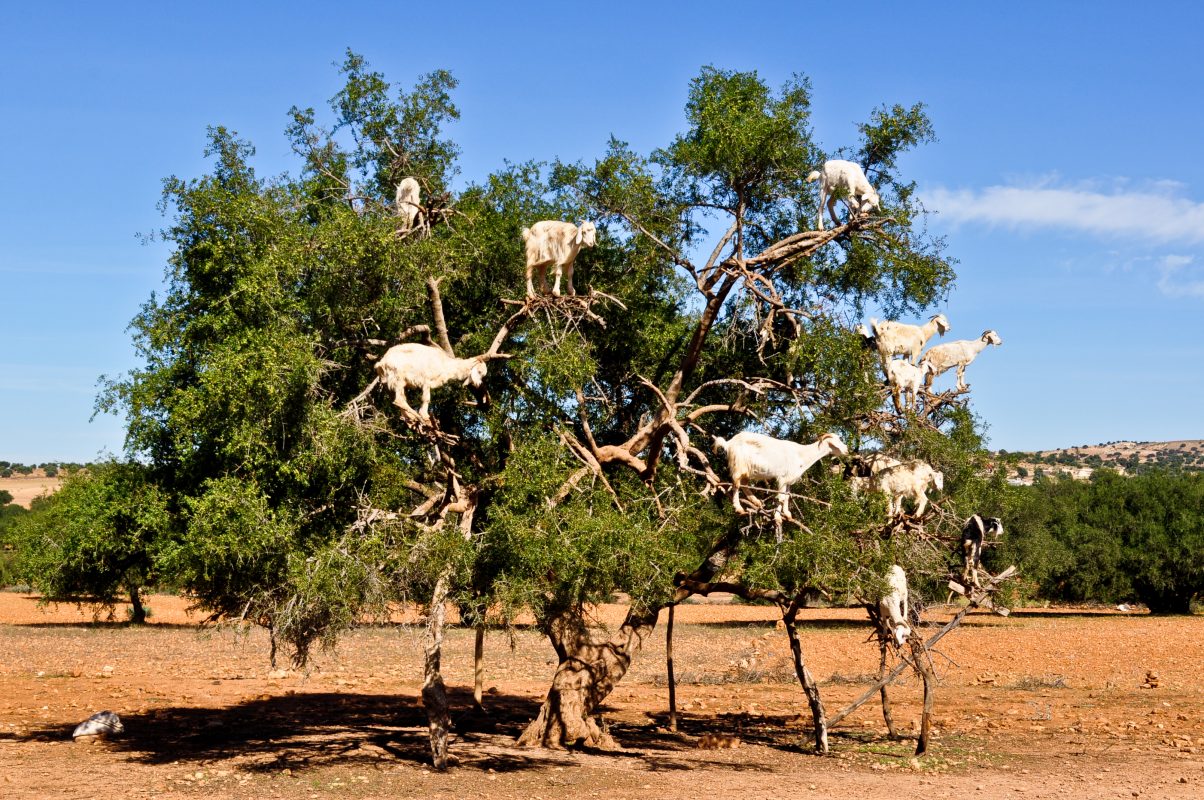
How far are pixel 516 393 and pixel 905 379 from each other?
5.04 m

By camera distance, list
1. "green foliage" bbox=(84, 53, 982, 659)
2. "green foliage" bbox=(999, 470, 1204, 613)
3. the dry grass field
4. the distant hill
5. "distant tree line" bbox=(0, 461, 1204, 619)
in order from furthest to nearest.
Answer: the distant hill
the dry grass field
"green foliage" bbox=(999, 470, 1204, 613)
"distant tree line" bbox=(0, 461, 1204, 619)
"green foliage" bbox=(84, 53, 982, 659)

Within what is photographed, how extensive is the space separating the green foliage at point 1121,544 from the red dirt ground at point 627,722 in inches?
411

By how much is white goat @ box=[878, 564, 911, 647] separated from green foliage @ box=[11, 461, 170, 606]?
9.33 m

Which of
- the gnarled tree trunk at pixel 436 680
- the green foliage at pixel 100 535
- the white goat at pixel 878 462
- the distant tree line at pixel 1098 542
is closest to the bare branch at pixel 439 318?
the gnarled tree trunk at pixel 436 680

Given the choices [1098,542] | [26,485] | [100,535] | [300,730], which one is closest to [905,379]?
[300,730]

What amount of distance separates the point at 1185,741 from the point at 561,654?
938 centimetres

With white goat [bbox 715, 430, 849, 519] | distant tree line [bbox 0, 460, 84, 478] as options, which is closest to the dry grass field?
distant tree line [bbox 0, 460, 84, 478]

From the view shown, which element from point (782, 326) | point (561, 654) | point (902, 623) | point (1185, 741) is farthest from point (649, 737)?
point (1185, 741)

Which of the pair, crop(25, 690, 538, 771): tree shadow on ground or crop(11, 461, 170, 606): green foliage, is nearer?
crop(11, 461, 170, 606): green foliage

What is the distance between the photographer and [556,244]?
14.2 m

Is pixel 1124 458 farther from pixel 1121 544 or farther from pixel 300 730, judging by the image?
pixel 300 730

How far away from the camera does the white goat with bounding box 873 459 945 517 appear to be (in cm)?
1392

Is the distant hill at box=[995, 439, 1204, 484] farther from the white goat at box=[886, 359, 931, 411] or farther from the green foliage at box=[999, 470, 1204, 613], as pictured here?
the white goat at box=[886, 359, 931, 411]

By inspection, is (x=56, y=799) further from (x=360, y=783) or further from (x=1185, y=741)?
(x=1185, y=741)
